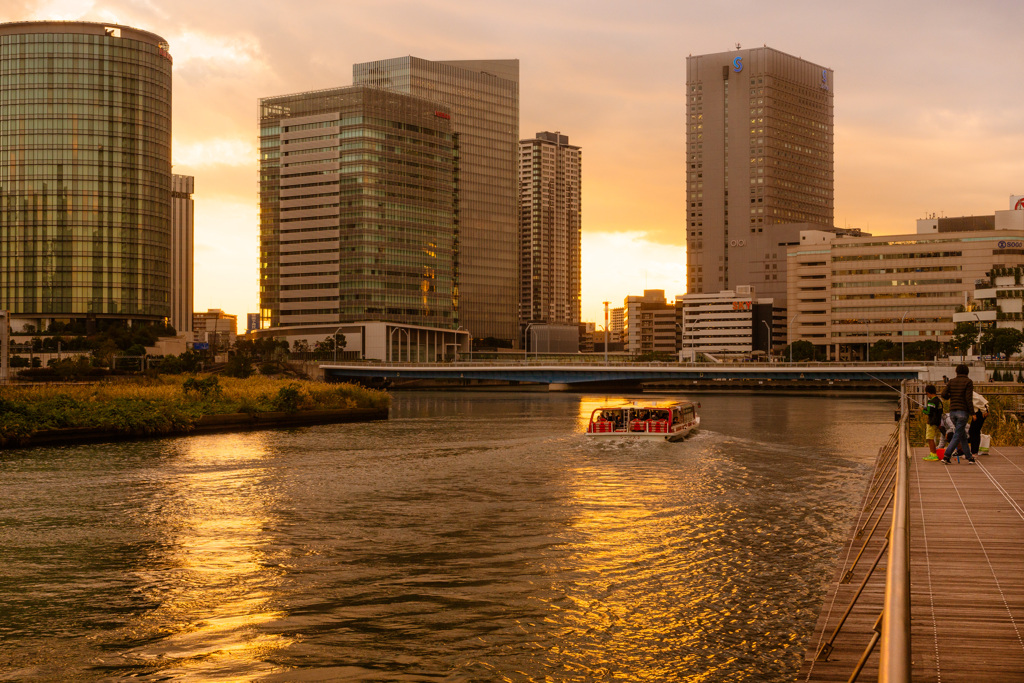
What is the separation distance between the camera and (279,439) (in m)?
65.5

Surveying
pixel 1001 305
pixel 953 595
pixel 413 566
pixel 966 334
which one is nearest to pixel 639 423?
pixel 413 566

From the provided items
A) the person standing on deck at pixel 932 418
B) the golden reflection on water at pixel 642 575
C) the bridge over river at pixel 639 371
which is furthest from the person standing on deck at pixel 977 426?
the bridge over river at pixel 639 371

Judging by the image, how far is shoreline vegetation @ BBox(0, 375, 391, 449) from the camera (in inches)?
2295

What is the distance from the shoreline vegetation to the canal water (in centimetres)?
767

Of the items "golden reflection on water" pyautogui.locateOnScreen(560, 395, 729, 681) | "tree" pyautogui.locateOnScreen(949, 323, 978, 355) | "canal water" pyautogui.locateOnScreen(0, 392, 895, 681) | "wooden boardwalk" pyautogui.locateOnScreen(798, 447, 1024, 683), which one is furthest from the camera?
"tree" pyautogui.locateOnScreen(949, 323, 978, 355)

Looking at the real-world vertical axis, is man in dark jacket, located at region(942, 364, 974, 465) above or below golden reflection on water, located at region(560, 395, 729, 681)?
above

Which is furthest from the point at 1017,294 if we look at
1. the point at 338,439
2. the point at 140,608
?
the point at 140,608

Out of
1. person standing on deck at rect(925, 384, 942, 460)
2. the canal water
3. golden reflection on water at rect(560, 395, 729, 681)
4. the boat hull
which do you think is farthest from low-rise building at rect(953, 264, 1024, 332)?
golden reflection on water at rect(560, 395, 729, 681)

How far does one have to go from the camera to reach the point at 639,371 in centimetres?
14662

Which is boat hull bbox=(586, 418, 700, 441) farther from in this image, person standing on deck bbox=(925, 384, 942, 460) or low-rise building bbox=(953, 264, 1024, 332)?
low-rise building bbox=(953, 264, 1024, 332)

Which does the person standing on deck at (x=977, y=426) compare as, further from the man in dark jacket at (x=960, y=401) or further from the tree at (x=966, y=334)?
the tree at (x=966, y=334)

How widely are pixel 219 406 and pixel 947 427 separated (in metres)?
55.6

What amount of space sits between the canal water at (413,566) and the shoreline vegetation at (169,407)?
7671 mm

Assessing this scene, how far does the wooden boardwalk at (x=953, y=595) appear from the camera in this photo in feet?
40.8
